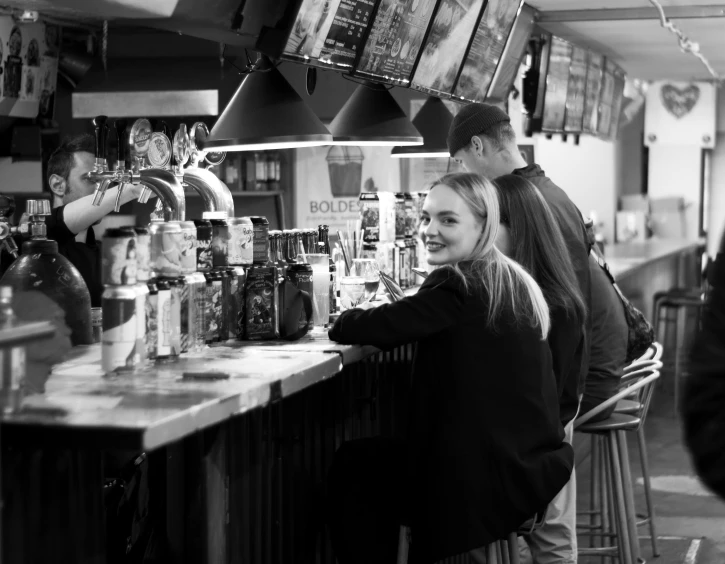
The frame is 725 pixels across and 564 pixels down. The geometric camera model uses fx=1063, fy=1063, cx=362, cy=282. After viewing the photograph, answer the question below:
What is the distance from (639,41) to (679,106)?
3.91 metres

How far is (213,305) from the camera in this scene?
9.27 feet

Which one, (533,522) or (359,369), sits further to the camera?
(359,369)

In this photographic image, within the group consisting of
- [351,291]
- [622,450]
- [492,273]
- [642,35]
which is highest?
[642,35]

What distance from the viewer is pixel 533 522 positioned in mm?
3004

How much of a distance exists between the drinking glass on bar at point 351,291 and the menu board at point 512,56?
3361 millimetres

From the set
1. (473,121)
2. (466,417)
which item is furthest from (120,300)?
(473,121)

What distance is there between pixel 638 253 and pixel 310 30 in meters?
6.16

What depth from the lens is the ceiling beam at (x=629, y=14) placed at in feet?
23.3

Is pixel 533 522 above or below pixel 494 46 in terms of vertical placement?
below

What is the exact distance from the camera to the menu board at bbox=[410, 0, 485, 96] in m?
5.45

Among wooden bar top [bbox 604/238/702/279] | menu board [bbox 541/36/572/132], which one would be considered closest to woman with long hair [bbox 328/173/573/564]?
wooden bar top [bbox 604/238/702/279]

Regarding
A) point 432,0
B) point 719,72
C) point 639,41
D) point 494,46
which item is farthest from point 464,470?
point 719,72

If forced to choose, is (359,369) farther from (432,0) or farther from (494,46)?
(494,46)

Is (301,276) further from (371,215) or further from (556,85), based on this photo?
(556,85)
